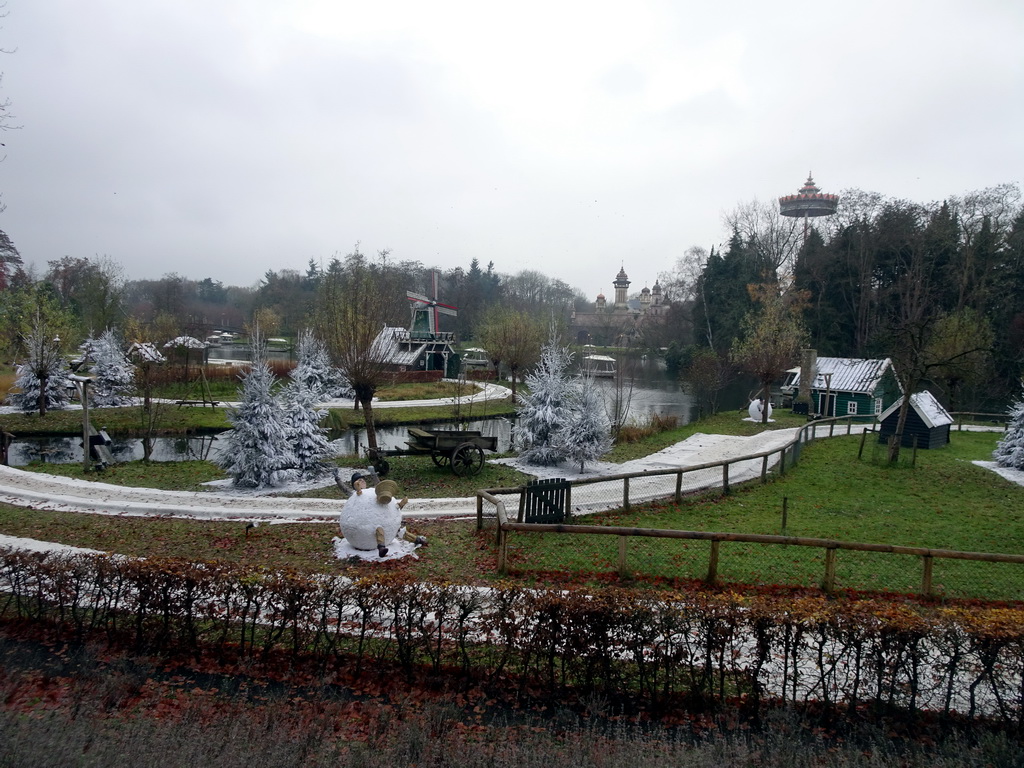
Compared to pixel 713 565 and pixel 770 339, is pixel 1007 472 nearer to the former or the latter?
pixel 713 565

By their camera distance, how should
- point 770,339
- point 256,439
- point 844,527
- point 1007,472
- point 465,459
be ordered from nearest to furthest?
point 844,527
point 256,439
point 465,459
point 1007,472
point 770,339

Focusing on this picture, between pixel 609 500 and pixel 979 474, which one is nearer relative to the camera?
pixel 609 500

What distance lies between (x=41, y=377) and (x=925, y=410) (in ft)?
120

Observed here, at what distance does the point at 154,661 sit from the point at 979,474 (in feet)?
66.3

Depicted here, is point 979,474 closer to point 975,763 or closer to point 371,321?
point 975,763

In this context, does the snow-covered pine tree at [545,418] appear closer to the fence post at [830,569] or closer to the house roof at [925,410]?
the fence post at [830,569]

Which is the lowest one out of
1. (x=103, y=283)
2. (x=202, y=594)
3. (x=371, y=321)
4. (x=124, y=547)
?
(x=124, y=547)

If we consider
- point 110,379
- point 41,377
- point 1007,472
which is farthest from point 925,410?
point 110,379

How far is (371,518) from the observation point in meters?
10.1

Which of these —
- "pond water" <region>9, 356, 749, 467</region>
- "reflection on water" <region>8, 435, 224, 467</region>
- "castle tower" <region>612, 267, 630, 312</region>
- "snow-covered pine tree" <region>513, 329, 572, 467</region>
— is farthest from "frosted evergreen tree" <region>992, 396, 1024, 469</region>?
"castle tower" <region>612, 267, 630, 312</region>

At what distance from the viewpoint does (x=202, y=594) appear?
6.95 meters

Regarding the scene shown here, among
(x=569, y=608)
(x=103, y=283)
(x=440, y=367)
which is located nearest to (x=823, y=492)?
(x=569, y=608)

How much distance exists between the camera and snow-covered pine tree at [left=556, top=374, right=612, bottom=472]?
18.4 meters

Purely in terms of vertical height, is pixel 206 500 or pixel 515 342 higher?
pixel 515 342
